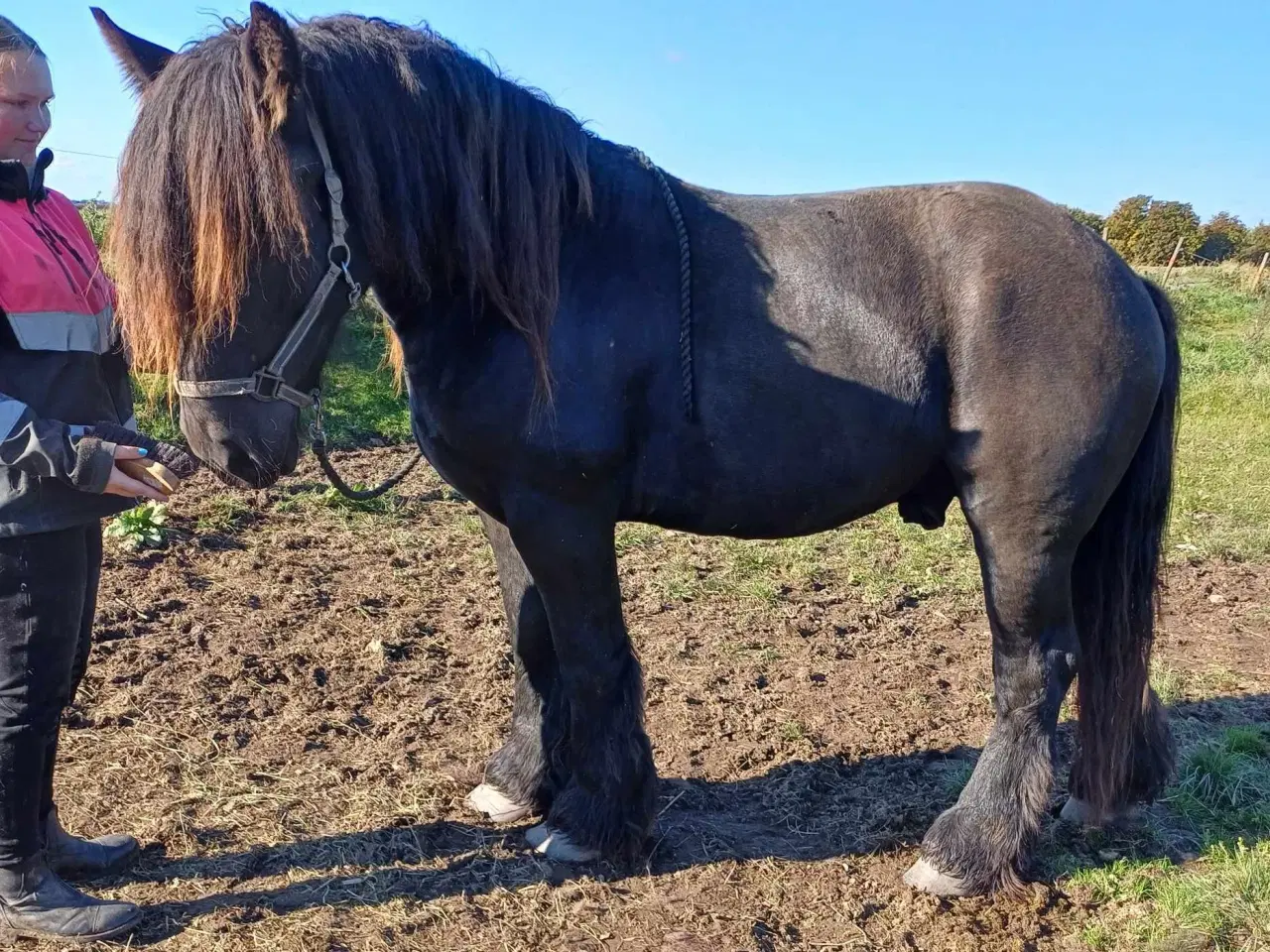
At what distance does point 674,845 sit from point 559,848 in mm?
361

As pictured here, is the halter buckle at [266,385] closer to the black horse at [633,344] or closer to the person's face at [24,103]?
the black horse at [633,344]

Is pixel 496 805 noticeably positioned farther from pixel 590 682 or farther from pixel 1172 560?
pixel 1172 560

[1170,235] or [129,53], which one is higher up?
[1170,235]

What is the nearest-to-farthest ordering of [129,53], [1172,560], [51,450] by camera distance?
[51,450] → [129,53] → [1172,560]

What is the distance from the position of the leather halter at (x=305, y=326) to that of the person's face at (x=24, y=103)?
2.13 ft

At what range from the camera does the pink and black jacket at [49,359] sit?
1873mm

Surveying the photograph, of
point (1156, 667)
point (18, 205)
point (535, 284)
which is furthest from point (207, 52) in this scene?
point (1156, 667)

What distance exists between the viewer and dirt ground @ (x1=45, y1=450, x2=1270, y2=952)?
92.7 inches

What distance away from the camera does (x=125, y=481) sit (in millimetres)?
1923

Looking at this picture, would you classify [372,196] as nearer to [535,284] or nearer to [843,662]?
[535,284]

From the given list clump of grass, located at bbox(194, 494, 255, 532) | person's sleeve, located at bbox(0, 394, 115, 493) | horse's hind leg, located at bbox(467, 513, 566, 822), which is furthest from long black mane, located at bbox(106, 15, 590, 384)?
clump of grass, located at bbox(194, 494, 255, 532)

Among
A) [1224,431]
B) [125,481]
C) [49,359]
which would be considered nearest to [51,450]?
[125,481]

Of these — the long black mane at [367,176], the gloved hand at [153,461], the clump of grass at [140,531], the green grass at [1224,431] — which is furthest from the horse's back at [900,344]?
the clump of grass at [140,531]

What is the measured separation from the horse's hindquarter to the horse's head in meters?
0.91
